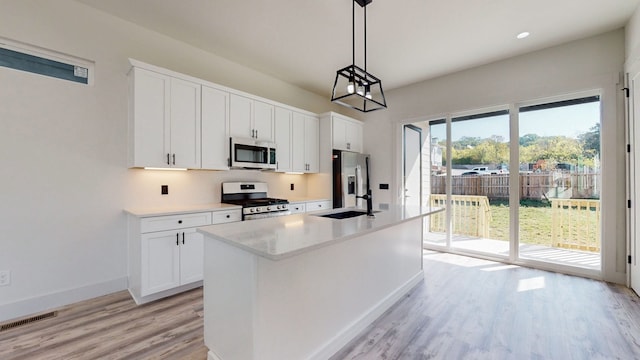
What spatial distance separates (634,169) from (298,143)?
4082mm

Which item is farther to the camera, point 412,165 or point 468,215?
point 412,165

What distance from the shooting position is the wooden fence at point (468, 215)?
13.4 feet

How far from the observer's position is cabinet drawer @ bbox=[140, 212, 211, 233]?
8.23 feet

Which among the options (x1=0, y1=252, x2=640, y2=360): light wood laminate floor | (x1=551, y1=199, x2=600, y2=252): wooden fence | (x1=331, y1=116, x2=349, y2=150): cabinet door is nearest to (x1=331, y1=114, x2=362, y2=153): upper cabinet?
(x1=331, y1=116, x2=349, y2=150): cabinet door

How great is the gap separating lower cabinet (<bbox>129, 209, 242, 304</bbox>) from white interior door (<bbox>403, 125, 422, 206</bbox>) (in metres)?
3.47

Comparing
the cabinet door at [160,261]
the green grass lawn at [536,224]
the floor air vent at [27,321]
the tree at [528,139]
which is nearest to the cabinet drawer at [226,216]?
the cabinet door at [160,261]

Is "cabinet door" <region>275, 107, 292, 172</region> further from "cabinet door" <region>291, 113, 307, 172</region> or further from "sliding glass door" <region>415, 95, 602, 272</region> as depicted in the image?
"sliding glass door" <region>415, 95, 602, 272</region>

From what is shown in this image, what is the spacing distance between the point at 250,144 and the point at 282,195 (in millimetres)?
1220

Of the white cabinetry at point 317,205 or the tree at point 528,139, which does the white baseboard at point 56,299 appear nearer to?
the white cabinetry at point 317,205

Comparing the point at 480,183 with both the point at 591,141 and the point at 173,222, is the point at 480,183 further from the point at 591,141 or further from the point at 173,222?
the point at 173,222

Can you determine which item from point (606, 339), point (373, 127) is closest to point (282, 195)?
point (373, 127)

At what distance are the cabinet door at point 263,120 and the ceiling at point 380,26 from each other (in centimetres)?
66

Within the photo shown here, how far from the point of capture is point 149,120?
2725mm

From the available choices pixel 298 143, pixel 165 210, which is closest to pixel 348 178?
pixel 298 143
